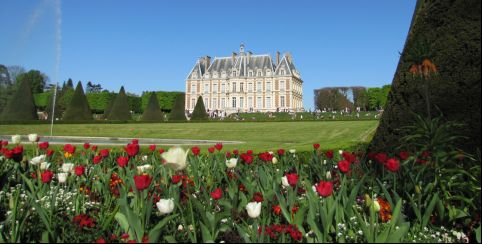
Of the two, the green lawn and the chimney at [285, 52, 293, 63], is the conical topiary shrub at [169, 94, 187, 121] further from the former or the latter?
the chimney at [285, 52, 293, 63]

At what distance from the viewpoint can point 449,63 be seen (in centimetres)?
343

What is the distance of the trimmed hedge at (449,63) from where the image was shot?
3227 millimetres

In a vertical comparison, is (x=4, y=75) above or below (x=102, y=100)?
below

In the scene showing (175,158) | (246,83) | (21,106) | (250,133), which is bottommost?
(250,133)

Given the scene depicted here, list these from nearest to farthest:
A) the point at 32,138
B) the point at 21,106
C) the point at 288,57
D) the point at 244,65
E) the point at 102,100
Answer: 1. the point at 32,138
2. the point at 21,106
3. the point at 102,100
4. the point at 288,57
5. the point at 244,65

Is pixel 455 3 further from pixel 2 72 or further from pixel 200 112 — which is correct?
pixel 200 112

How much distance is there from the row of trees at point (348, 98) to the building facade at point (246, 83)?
4.55 metres

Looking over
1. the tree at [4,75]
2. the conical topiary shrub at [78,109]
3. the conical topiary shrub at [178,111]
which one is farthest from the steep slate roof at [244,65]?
the tree at [4,75]

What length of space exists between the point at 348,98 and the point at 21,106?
187 feet

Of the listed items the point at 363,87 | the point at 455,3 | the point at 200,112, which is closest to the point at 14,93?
the point at 200,112

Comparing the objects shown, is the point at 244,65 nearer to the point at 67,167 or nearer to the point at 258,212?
the point at 67,167

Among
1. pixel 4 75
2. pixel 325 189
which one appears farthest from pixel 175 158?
pixel 4 75

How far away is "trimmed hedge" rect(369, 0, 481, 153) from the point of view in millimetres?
3227

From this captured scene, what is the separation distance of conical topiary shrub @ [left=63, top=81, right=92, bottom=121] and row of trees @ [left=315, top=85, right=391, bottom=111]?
46.4 meters
